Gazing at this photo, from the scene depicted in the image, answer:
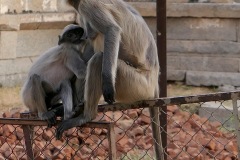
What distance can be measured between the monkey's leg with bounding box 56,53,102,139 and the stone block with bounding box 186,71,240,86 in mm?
5006

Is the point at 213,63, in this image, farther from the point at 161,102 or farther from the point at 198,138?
the point at 161,102

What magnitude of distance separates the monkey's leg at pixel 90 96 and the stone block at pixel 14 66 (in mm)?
4250

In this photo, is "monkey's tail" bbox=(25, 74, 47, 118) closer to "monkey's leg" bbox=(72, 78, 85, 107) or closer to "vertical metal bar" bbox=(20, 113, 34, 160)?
"monkey's leg" bbox=(72, 78, 85, 107)

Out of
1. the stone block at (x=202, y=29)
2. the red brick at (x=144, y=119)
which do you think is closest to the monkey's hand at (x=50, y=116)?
the red brick at (x=144, y=119)

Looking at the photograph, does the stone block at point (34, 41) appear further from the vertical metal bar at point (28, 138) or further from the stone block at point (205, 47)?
the vertical metal bar at point (28, 138)

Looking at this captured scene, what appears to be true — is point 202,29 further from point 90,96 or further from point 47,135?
point 90,96

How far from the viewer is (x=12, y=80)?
9516mm

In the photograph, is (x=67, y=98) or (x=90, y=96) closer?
(x=90, y=96)

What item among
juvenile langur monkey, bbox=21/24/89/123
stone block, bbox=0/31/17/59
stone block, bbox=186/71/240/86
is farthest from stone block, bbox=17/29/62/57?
juvenile langur monkey, bbox=21/24/89/123

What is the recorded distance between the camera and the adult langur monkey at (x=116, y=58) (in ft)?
17.1

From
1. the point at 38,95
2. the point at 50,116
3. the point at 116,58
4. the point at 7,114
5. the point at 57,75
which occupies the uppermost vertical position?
the point at 116,58

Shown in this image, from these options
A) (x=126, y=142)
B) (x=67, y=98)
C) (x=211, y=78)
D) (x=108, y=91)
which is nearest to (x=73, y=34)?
(x=67, y=98)

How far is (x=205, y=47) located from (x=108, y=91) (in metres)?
5.39

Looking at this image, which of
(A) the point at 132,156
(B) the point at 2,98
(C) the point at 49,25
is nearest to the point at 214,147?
(A) the point at 132,156
